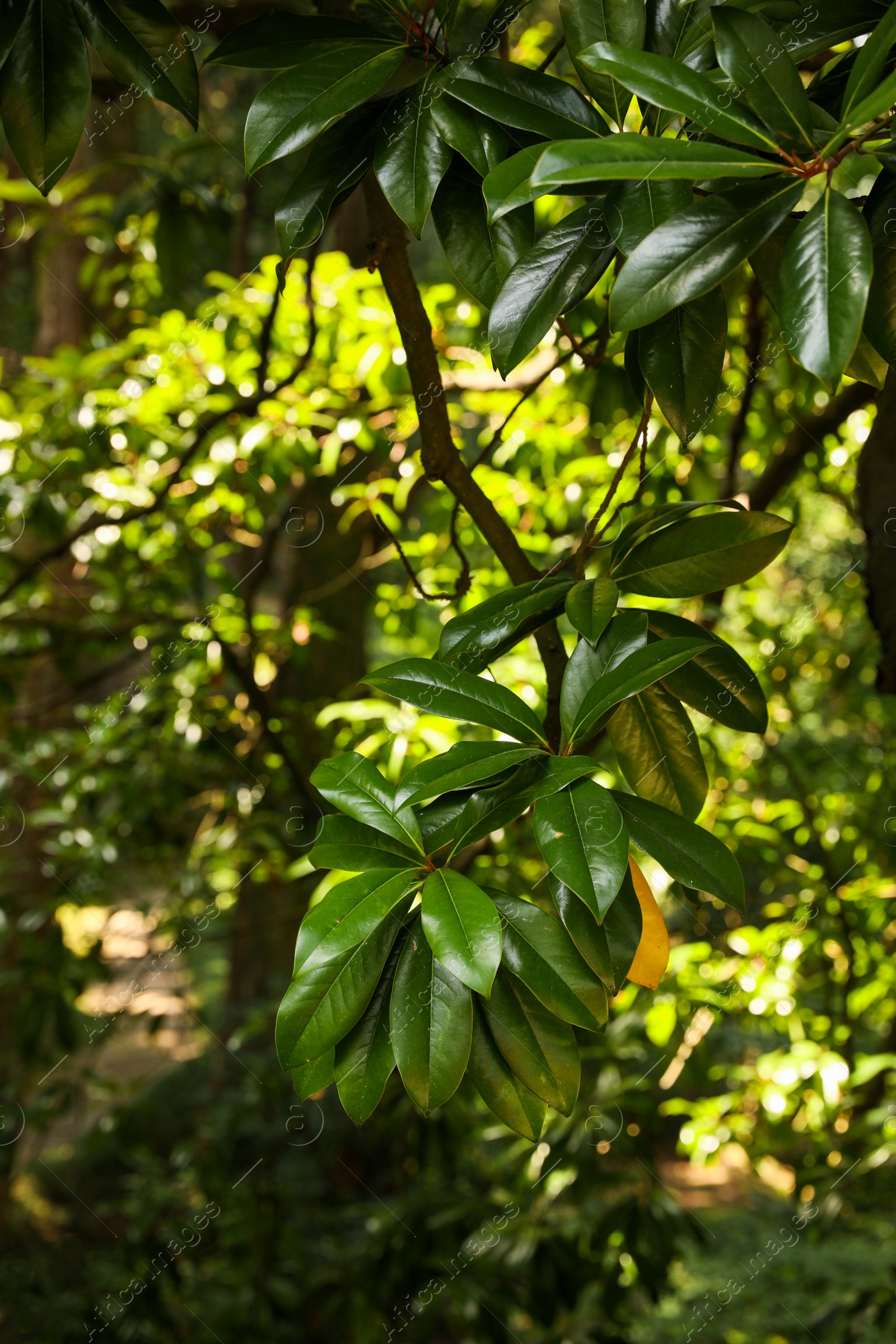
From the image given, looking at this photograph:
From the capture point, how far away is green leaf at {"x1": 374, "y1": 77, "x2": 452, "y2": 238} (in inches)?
29.7

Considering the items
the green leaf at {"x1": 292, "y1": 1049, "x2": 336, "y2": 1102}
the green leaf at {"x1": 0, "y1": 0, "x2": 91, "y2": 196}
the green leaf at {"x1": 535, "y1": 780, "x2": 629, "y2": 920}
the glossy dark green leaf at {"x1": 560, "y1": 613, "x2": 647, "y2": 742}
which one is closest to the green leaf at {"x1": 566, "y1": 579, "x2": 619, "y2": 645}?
the glossy dark green leaf at {"x1": 560, "y1": 613, "x2": 647, "y2": 742}

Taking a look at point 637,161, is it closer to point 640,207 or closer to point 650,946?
point 640,207

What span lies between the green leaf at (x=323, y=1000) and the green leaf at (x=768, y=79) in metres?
0.57

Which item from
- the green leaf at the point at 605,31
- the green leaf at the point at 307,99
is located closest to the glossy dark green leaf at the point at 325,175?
the green leaf at the point at 307,99

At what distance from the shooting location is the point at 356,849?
2.31 ft

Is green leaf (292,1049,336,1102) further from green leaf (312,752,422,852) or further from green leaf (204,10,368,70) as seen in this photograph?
green leaf (204,10,368,70)

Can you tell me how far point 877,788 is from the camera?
2.21 meters

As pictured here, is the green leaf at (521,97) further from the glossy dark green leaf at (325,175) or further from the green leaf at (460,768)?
the green leaf at (460,768)

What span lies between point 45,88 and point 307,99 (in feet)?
1.03

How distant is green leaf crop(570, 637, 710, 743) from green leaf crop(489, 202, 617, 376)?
0.24 metres

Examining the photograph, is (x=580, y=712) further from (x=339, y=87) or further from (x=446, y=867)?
(x=339, y=87)

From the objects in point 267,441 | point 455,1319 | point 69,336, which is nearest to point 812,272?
point 267,441

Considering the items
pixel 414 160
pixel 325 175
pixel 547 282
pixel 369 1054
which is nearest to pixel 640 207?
pixel 547 282

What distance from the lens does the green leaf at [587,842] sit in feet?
1.88
